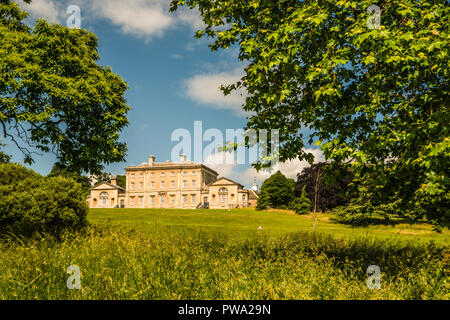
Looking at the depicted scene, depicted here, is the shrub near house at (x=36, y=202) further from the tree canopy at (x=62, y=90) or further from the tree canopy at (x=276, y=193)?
the tree canopy at (x=276, y=193)

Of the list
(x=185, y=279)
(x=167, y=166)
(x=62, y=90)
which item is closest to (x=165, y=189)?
(x=167, y=166)

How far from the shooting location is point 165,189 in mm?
68125

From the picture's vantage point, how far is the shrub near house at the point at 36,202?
1309cm

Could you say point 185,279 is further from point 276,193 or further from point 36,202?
point 276,193

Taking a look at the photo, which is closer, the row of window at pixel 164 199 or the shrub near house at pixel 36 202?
the shrub near house at pixel 36 202

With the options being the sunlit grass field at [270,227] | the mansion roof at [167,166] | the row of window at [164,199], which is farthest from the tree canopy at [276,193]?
the row of window at [164,199]

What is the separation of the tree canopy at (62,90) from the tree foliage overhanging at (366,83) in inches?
244

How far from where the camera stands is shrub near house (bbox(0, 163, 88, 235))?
1309 cm

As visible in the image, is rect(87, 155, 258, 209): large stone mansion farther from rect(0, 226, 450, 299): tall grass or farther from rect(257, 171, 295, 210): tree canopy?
rect(0, 226, 450, 299): tall grass

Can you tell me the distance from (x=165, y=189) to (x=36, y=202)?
5525 cm

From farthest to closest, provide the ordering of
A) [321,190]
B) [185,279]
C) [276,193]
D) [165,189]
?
[165,189], [276,193], [321,190], [185,279]

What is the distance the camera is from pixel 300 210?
47.2 meters

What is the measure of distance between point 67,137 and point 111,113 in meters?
1.92
